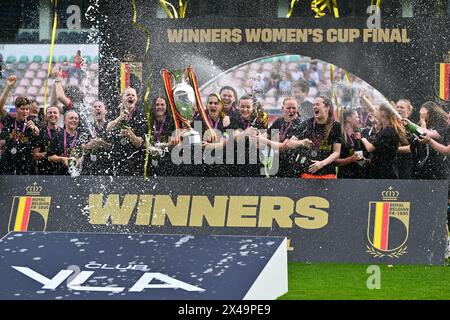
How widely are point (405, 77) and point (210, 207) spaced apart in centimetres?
259

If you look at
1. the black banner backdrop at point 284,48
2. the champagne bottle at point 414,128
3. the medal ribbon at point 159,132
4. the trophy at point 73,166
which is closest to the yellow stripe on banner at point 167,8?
the black banner backdrop at point 284,48

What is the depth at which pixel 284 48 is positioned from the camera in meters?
11.1

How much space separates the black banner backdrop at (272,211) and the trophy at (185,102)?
502 millimetres

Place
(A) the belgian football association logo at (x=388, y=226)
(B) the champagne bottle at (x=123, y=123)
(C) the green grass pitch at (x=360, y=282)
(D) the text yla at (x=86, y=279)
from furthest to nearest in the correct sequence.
→ (B) the champagne bottle at (x=123, y=123)
(A) the belgian football association logo at (x=388, y=226)
(C) the green grass pitch at (x=360, y=282)
(D) the text yla at (x=86, y=279)

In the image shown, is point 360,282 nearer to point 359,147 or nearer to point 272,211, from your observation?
point 272,211

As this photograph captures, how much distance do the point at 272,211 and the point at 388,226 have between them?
4.18 feet

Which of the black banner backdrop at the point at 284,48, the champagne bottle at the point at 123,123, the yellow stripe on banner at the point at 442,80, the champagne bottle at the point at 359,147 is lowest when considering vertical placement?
the champagne bottle at the point at 359,147

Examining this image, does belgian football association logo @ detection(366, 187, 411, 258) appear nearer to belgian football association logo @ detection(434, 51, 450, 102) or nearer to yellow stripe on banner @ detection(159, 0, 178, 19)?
belgian football association logo @ detection(434, 51, 450, 102)

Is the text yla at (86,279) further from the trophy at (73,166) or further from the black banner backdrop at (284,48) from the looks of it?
the black banner backdrop at (284,48)

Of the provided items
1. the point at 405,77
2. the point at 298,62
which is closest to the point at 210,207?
the point at 298,62

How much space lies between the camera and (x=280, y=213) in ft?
36.1

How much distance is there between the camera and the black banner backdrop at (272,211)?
10883mm

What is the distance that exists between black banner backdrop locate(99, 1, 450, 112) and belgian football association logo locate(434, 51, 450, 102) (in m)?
0.05
